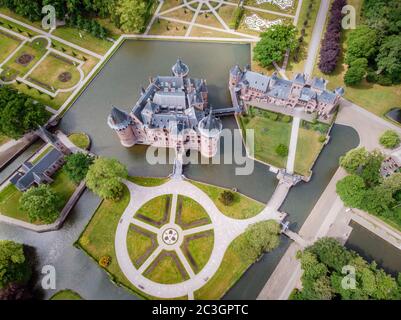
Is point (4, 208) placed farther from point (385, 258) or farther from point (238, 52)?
point (385, 258)

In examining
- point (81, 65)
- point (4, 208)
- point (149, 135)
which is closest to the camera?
point (4, 208)

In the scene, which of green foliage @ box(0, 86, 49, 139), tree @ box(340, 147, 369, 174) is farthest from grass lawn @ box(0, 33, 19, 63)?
tree @ box(340, 147, 369, 174)

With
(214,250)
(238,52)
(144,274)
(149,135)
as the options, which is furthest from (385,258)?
(238,52)

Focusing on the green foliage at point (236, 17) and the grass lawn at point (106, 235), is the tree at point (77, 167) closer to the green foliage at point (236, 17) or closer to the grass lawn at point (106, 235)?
the grass lawn at point (106, 235)

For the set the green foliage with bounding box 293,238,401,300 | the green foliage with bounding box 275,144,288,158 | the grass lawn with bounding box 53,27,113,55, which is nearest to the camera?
the green foliage with bounding box 293,238,401,300

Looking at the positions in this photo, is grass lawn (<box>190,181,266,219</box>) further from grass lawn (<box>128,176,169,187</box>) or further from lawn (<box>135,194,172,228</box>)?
grass lawn (<box>128,176,169,187</box>)
